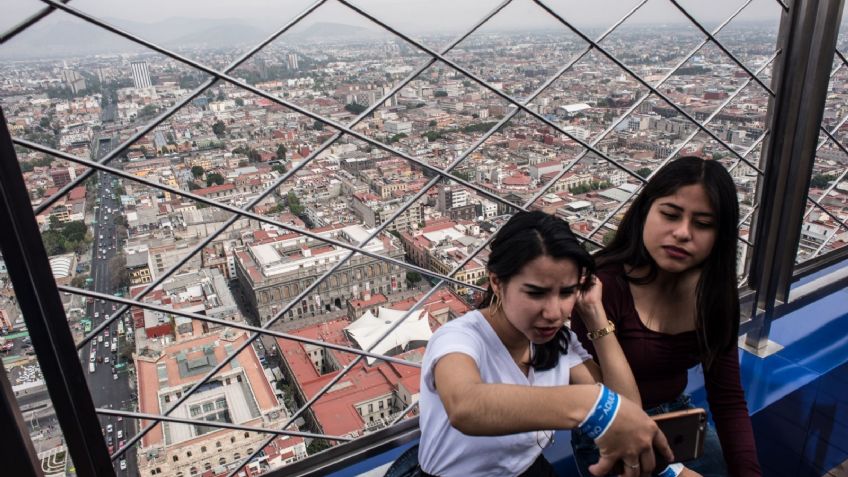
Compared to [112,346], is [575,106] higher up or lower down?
higher up

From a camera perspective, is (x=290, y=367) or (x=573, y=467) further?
(x=290, y=367)

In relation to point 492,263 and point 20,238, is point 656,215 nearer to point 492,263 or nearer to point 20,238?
point 492,263

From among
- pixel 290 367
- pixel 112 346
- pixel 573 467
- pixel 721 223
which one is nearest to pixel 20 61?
pixel 112 346

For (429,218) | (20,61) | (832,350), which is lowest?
(832,350)

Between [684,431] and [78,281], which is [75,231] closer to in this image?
[78,281]

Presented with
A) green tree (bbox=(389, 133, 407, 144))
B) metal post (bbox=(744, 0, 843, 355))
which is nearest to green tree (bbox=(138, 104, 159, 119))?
green tree (bbox=(389, 133, 407, 144))

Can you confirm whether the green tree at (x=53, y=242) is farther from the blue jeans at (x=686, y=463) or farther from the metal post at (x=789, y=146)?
the metal post at (x=789, y=146)

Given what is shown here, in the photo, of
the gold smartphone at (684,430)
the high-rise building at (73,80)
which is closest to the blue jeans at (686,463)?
the gold smartphone at (684,430)

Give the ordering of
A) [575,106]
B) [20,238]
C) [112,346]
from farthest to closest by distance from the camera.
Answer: [575,106], [112,346], [20,238]
